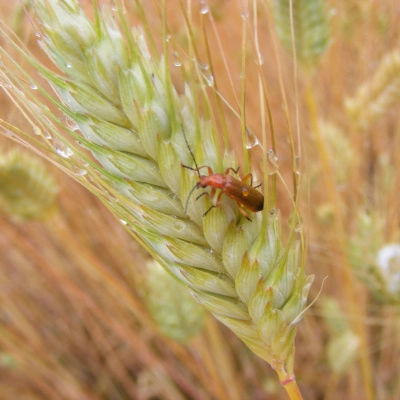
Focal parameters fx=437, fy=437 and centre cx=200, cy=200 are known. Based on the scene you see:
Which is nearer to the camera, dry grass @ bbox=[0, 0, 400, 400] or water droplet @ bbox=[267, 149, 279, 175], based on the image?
water droplet @ bbox=[267, 149, 279, 175]

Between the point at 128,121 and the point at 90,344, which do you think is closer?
the point at 128,121

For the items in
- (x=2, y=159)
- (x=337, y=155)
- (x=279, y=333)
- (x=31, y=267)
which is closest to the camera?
(x=279, y=333)

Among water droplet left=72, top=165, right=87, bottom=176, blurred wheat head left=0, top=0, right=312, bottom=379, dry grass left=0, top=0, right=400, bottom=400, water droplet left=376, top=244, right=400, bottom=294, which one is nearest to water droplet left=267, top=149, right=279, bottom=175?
blurred wheat head left=0, top=0, right=312, bottom=379

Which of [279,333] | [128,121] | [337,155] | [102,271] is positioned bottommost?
[102,271]

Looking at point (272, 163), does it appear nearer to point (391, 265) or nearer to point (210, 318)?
point (391, 265)

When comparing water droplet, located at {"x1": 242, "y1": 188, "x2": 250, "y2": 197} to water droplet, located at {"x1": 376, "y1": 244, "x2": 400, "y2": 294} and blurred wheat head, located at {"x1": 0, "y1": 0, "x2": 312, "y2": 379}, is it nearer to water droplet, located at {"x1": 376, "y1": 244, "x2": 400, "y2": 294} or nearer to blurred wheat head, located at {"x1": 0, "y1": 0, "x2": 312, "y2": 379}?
blurred wheat head, located at {"x1": 0, "y1": 0, "x2": 312, "y2": 379}

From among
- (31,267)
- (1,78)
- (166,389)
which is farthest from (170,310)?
(31,267)

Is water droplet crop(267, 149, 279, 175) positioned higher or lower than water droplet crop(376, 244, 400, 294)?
lower

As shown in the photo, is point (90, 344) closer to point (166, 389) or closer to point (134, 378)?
point (134, 378)
